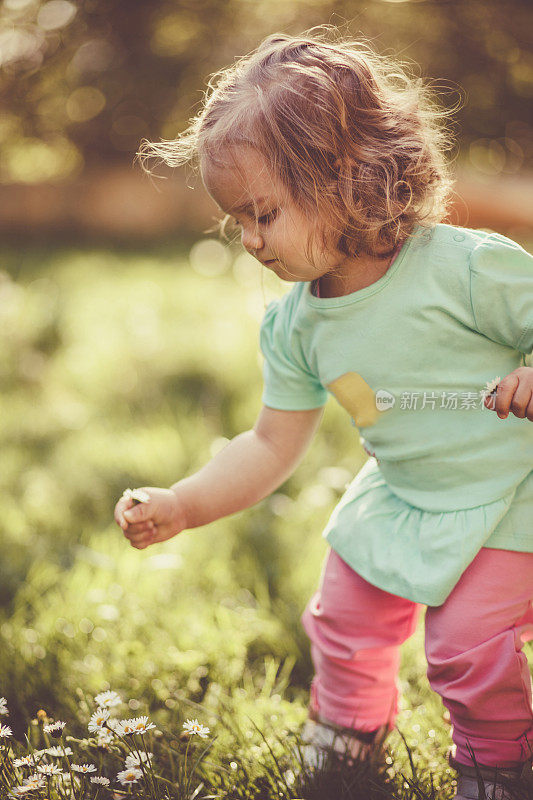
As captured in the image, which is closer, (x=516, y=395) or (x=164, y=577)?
(x=516, y=395)

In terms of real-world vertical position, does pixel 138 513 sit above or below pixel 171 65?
below

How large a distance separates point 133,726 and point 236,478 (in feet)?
1.85

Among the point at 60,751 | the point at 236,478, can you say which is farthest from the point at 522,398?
the point at 60,751

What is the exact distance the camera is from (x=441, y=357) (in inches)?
64.5

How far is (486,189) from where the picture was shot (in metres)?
6.83

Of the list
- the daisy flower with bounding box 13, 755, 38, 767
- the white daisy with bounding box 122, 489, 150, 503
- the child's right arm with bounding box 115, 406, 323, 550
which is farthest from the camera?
the child's right arm with bounding box 115, 406, 323, 550

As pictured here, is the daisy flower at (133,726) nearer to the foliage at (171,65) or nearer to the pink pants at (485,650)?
the pink pants at (485,650)

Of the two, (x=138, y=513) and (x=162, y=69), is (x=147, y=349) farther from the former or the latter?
(x=162, y=69)

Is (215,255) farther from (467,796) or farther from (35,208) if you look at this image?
(467,796)

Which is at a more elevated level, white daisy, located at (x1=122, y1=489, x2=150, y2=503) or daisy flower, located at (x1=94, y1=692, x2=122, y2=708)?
white daisy, located at (x1=122, y1=489, x2=150, y2=503)

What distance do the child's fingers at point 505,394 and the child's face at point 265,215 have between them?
417mm

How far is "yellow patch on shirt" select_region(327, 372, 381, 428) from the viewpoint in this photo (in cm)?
171

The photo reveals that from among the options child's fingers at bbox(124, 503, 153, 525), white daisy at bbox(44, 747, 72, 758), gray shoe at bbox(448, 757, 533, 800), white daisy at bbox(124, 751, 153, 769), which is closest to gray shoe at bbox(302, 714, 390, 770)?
gray shoe at bbox(448, 757, 533, 800)

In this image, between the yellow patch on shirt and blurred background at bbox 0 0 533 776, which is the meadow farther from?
the yellow patch on shirt
